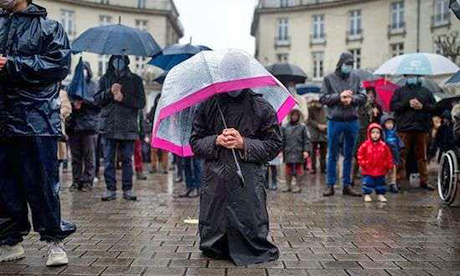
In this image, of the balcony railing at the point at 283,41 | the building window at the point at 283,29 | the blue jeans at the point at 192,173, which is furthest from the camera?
the building window at the point at 283,29

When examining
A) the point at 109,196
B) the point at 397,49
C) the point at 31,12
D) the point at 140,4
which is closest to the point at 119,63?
the point at 109,196

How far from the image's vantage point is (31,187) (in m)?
4.34

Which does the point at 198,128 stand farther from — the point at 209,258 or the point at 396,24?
the point at 396,24

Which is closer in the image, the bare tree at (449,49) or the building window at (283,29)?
the bare tree at (449,49)

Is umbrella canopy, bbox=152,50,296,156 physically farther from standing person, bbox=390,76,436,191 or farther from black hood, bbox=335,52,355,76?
standing person, bbox=390,76,436,191

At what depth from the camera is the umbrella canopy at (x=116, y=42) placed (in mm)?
8180

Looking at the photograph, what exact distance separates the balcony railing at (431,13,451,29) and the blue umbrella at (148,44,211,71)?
35.7 m

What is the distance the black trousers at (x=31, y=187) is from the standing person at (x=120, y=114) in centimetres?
366

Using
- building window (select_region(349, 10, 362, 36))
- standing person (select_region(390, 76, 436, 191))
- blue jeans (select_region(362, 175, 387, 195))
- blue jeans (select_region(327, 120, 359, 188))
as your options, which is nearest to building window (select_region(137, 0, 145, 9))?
building window (select_region(349, 10, 362, 36))

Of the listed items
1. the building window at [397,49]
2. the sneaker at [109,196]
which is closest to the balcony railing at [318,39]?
the building window at [397,49]

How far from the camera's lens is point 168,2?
175 ft

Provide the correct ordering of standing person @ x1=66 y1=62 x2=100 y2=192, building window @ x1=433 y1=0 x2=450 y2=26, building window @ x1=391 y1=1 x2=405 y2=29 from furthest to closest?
1. building window @ x1=391 y1=1 x2=405 y2=29
2. building window @ x1=433 y1=0 x2=450 y2=26
3. standing person @ x1=66 y1=62 x2=100 y2=192

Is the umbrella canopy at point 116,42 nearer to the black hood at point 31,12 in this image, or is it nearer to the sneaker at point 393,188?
the black hood at point 31,12

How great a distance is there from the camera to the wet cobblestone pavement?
4.29 meters
